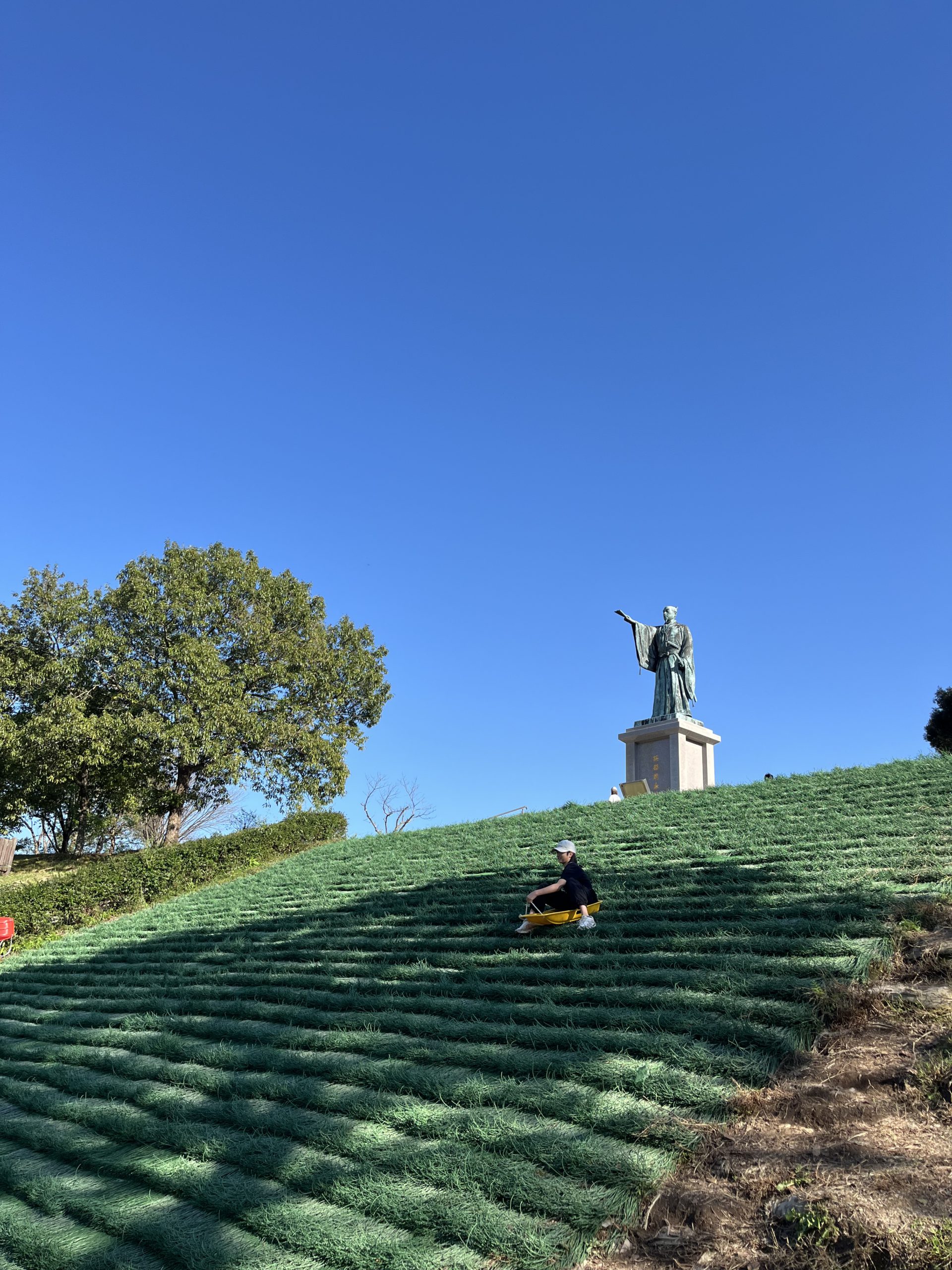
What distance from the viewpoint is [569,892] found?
7.02 metres

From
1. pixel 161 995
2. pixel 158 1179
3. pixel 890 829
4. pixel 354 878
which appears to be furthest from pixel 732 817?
pixel 158 1179

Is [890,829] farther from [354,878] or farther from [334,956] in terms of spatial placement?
[354,878]

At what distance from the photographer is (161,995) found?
25.1ft

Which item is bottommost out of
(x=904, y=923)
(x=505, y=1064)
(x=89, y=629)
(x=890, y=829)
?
(x=505, y=1064)

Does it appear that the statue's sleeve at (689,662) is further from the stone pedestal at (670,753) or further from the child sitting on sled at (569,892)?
the child sitting on sled at (569,892)

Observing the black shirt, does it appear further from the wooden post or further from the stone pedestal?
the wooden post

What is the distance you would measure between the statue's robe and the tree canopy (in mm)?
8501

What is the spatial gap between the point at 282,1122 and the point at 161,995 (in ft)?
13.0

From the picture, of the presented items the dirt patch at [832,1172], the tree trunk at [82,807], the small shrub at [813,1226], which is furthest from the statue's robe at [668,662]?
the small shrub at [813,1226]

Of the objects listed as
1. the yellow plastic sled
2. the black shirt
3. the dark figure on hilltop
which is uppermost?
the dark figure on hilltop

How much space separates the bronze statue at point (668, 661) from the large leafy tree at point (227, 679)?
842 centimetres

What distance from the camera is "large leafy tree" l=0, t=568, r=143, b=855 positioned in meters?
19.4

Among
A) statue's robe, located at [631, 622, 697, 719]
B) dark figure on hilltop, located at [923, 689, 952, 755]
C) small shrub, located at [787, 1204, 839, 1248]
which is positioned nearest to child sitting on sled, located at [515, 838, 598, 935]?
small shrub, located at [787, 1204, 839, 1248]

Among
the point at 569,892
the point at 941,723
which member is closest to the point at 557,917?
the point at 569,892
